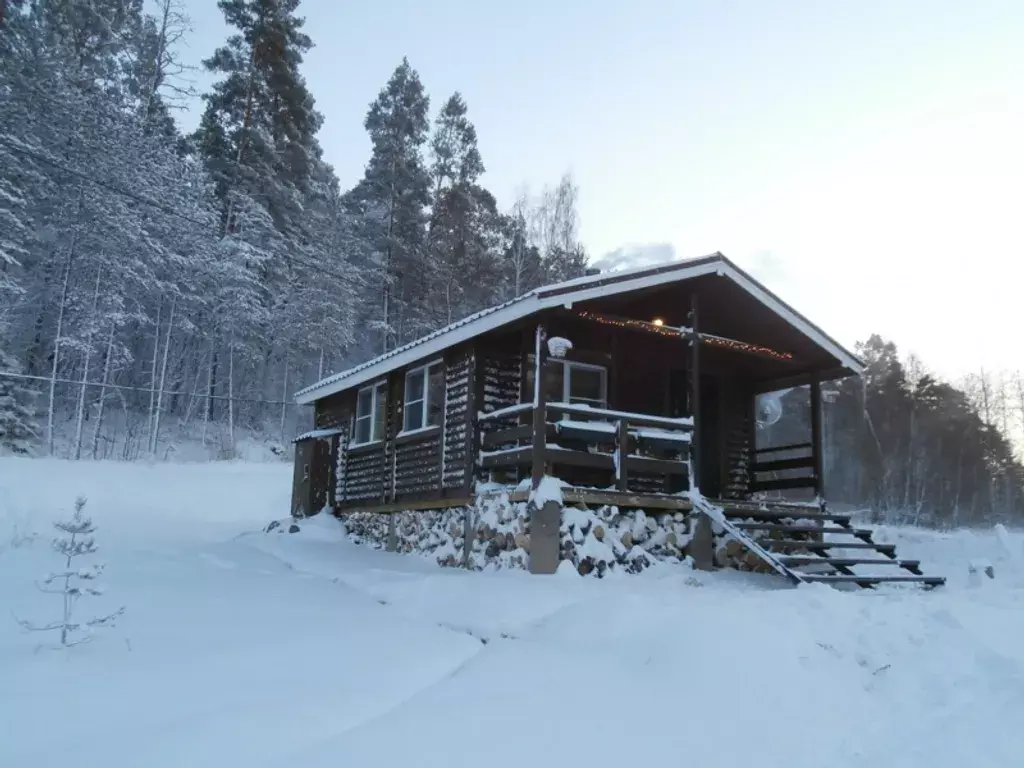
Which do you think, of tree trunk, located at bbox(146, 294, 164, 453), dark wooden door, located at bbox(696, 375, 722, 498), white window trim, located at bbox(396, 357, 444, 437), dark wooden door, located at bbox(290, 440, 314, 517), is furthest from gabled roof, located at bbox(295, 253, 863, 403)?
tree trunk, located at bbox(146, 294, 164, 453)

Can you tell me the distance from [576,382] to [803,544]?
4322 millimetres

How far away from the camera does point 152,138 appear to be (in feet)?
86.0

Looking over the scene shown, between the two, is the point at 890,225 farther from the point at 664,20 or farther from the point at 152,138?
the point at 152,138

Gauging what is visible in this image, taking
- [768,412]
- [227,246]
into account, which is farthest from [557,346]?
[227,246]

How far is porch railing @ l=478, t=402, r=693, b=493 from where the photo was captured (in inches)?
381

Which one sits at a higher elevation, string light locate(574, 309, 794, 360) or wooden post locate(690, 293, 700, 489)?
string light locate(574, 309, 794, 360)

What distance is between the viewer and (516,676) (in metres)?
5.66

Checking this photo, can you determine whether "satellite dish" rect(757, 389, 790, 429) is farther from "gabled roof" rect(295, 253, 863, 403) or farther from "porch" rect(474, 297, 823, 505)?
"gabled roof" rect(295, 253, 863, 403)

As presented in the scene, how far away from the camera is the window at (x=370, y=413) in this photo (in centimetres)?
1487

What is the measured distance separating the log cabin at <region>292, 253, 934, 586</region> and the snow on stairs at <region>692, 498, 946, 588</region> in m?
0.05

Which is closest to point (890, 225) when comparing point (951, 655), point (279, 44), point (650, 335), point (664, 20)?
point (664, 20)

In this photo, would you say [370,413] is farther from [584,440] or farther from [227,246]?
[227,246]

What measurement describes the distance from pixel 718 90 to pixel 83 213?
65.1 feet

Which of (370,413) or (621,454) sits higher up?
(370,413)
